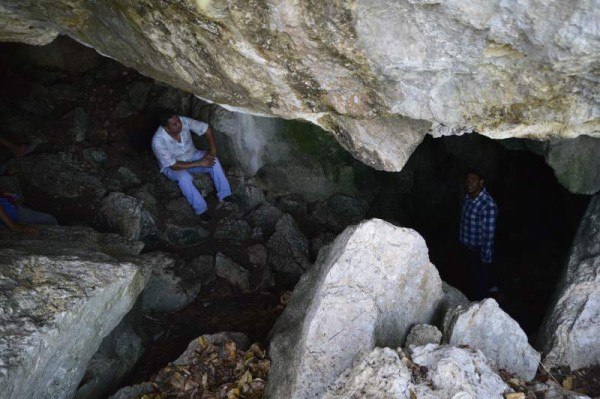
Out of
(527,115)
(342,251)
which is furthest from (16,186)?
(527,115)

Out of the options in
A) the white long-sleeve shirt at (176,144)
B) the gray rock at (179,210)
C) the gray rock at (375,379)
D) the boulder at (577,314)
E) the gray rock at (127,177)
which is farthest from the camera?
the gray rock at (127,177)

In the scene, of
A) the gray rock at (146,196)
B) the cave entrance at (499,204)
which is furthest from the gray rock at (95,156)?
the cave entrance at (499,204)

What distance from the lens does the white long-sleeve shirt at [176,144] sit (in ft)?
26.1

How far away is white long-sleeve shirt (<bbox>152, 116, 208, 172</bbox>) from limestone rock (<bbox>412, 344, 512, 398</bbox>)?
203 inches

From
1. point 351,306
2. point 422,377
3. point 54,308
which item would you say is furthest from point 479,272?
point 54,308

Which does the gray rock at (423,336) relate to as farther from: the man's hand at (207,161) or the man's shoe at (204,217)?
the man's hand at (207,161)

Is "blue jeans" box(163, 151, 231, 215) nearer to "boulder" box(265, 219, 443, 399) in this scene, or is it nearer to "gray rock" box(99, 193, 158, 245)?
"gray rock" box(99, 193, 158, 245)

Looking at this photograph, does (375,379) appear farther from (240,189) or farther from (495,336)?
(240,189)

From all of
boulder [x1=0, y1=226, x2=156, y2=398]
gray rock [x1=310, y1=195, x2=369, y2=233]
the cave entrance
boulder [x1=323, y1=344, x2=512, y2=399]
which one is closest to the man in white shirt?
gray rock [x1=310, y1=195, x2=369, y2=233]

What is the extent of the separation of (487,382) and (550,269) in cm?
576

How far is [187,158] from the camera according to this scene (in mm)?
8367

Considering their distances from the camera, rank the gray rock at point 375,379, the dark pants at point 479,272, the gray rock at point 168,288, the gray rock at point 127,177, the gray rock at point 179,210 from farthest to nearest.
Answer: the gray rock at point 127,177 < the gray rock at point 179,210 < the dark pants at point 479,272 < the gray rock at point 168,288 < the gray rock at point 375,379

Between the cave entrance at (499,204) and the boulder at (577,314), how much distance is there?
124 inches

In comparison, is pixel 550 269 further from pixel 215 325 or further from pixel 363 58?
pixel 363 58
